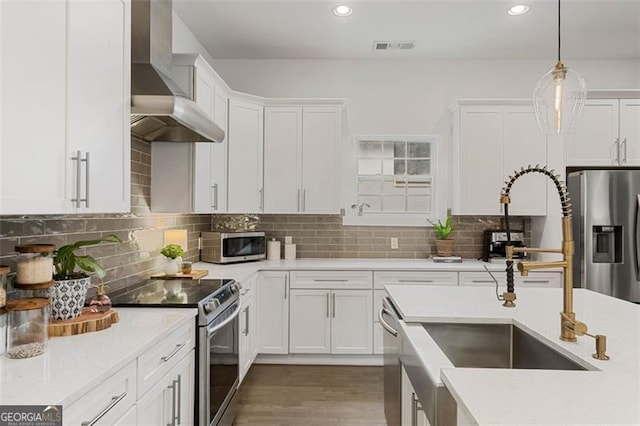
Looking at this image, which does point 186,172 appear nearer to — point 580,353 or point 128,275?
point 128,275

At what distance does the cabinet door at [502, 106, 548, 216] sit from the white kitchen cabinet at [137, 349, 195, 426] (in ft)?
10.1

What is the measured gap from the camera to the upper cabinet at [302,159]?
12.4ft

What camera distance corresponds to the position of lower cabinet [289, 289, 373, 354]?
11.6 ft

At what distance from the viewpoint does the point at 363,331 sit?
3.56 meters

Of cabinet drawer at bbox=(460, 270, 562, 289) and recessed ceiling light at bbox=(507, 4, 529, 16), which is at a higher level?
recessed ceiling light at bbox=(507, 4, 529, 16)

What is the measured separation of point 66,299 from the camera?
1561 mm

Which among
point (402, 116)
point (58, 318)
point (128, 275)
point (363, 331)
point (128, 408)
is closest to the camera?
point (128, 408)

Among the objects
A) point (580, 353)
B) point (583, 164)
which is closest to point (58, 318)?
point (580, 353)

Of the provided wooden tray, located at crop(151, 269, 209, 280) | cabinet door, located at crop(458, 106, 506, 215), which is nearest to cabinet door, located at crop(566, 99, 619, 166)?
cabinet door, located at crop(458, 106, 506, 215)

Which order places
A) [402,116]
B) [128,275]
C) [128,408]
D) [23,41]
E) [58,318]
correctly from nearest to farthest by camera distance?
[23,41]
[128,408]
[58,318]
[128,275]
[402,116]

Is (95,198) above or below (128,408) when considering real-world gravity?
above

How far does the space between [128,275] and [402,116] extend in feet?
9.97

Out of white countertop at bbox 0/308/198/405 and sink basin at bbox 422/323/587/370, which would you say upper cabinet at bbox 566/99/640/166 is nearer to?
sink basin at bbox 422/323/587/370

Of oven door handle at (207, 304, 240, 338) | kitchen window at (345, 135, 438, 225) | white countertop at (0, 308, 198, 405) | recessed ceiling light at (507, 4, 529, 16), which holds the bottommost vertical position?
oven door handle at (207, 304, 240, 338)
